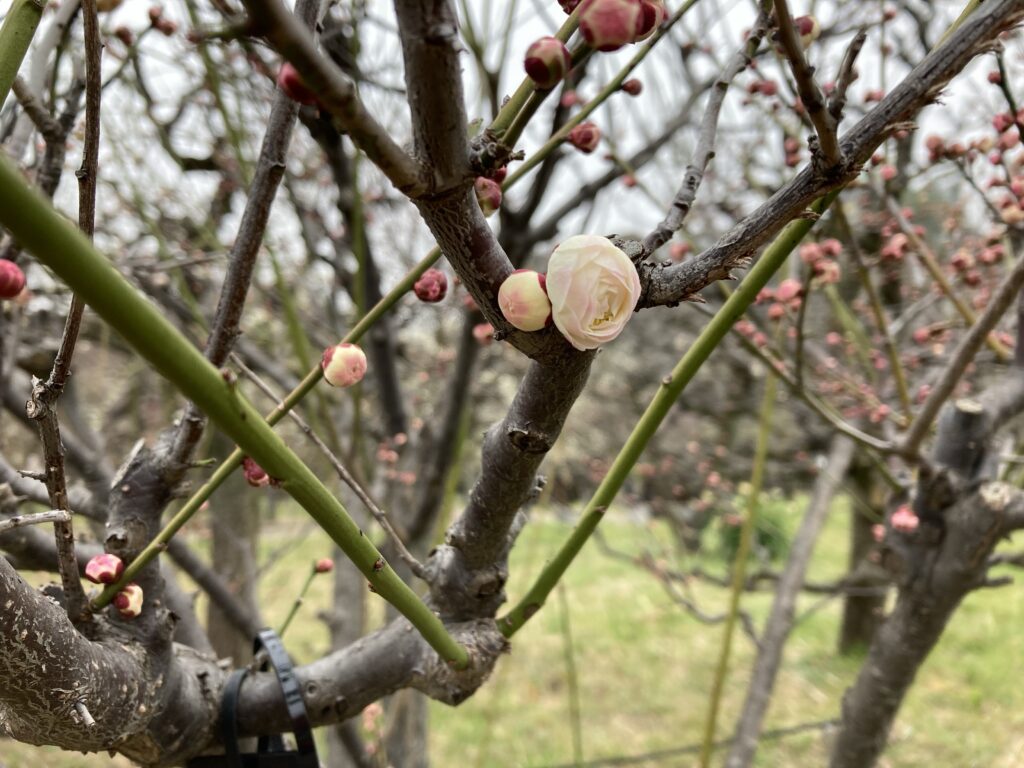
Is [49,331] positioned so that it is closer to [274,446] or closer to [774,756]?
[274,446]

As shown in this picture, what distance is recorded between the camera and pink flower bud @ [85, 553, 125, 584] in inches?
26.1

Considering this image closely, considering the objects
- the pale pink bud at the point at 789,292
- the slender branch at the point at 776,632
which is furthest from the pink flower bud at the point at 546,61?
the slender branch at the point at 776,632

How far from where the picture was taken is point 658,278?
0.51 meters

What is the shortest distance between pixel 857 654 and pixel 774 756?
1.07 m

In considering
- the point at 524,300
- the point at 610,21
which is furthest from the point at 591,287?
the point at 610,21

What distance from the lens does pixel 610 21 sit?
0.37 meters

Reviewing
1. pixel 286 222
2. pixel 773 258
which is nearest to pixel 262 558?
pixel 286 222

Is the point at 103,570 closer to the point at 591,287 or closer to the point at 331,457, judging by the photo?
the point at 331,457

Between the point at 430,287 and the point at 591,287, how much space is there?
232 millimetres

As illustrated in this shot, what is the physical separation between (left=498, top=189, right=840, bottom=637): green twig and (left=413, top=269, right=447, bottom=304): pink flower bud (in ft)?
0.71

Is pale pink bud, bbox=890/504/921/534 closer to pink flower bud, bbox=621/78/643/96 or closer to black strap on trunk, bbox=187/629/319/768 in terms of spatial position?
pink flower bud, bbox=621/78/643/96

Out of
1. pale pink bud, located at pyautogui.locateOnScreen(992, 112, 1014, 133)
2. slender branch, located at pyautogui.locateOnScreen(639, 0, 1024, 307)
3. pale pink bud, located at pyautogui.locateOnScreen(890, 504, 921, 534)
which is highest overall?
pale pink bud, located at pyautogui.locateOnScreen(992, 112, 1014, 133)

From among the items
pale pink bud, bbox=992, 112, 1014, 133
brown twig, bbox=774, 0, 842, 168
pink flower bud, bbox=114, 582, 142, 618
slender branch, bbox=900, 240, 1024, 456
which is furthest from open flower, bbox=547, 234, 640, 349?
pale pink bud, bbox=992, 112, 1014, 133

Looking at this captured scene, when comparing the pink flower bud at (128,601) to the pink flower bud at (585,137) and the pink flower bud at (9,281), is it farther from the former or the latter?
the pink flower bud at (585,137)
